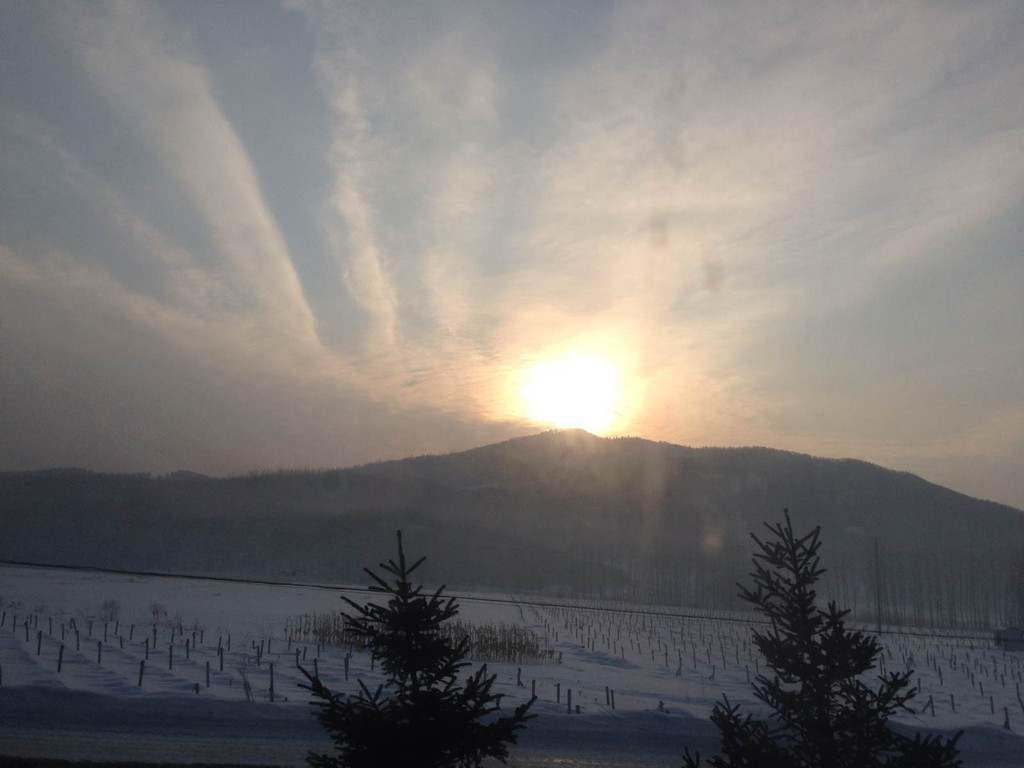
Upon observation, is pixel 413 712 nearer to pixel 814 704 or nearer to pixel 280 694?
pixel 814 704

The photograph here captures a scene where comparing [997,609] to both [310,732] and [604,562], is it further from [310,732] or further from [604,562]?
[310,732]

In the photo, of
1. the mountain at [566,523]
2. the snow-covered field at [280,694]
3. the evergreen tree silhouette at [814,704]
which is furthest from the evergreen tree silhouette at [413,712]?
the mountain at [566,523]

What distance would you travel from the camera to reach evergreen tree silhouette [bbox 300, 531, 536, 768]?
550 centimetres

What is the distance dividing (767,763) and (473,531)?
129262 millimetres

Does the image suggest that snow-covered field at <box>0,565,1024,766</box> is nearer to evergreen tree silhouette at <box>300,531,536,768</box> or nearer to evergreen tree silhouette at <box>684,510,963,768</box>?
evergreen tree silhouette at <box>300,531,536,768</box>

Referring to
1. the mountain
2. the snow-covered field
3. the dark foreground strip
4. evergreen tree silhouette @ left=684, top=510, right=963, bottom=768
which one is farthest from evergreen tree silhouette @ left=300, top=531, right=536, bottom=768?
the mountain

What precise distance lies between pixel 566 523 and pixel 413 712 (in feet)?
511

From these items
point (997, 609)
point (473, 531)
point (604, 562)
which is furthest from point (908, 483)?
point (473, 531)

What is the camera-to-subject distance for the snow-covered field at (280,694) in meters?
16.0

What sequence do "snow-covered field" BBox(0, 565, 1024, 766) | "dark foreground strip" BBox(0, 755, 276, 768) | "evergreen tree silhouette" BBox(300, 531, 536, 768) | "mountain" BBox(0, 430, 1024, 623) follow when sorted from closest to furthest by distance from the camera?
"evergreen tree silhouette" BBox(300, 531, 536, 768)
"dark foreground strip" BBox(0, 755, 276, 768)
"snow-covered field" BBox(0, 565, 1024, 766)
"mountain" BBox(0, 430, 1024, 623)

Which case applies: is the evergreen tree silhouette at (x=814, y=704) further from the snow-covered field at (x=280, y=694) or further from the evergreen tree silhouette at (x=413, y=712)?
the snow-covered field at (x=280, y=694)

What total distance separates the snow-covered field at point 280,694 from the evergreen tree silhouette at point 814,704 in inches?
254

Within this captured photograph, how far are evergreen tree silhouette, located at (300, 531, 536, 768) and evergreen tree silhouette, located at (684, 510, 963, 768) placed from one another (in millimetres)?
1716

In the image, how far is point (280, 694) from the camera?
2059 cm
